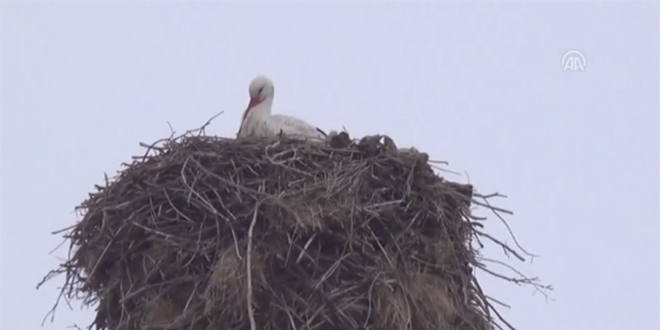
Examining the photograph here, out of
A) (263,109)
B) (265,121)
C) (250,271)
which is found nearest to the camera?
(250,271)

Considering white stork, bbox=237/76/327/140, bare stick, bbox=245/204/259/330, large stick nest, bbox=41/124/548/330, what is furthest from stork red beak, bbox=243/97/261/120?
bare stick, bbox=245/204/259/330

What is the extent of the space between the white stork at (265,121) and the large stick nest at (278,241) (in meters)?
0.44

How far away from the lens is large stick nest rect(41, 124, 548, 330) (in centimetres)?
536

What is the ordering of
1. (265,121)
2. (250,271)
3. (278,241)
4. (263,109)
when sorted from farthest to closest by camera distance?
(263,109) < (265,121) < (278,241) < (250,271)

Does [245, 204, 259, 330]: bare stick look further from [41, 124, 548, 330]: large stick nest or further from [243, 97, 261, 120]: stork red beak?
[243, 97, 261, 120]: stork red beak

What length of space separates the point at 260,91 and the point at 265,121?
35 cm

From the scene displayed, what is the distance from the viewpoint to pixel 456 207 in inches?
235

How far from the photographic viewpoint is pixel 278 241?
546 cm

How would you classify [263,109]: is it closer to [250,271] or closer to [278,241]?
[278,241]

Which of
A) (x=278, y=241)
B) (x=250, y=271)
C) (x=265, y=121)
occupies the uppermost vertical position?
(x=265, y=121)

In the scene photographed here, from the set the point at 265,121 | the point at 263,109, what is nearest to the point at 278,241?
the point at 265,121

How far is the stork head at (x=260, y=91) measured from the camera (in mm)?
7172

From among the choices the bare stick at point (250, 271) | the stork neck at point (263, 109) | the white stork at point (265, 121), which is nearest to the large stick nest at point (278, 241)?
the bare stick at point (250, 271)

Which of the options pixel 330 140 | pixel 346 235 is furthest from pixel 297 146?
pixel 346 235
